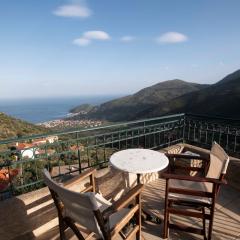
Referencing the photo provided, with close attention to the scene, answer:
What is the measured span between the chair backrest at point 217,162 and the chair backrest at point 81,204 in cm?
146

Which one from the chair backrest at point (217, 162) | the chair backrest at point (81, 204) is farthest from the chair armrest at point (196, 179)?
the chair backrest at point (81, 204)

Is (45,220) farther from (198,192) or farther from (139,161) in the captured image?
(198,192)

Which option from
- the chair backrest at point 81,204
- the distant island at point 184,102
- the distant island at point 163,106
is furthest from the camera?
the distant island at point 184,102

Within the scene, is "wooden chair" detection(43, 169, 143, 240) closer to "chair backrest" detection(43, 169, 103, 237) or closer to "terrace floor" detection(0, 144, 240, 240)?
"chair backrest" detection(43, 169, 103, 237)

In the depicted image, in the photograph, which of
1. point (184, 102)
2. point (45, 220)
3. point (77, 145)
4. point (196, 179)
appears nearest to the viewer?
point (196, 179)

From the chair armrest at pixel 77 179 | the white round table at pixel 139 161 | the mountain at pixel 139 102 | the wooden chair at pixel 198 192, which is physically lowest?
the mountain at pixel 139 102

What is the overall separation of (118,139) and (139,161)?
166 centimetres

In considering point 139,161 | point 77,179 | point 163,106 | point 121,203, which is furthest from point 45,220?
point 163,106

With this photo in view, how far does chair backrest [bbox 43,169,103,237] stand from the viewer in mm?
1752

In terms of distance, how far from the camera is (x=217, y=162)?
116 inches

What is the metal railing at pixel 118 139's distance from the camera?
3.84 meters

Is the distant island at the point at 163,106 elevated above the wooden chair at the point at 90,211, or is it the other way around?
the wooden chair at the point at 90,211

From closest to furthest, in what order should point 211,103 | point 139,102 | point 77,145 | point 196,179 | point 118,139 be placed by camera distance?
point 196,179 → point 77,145 → point 118,139 → point 211,103 → point 139,102

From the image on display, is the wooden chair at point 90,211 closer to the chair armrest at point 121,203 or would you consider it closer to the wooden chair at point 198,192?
the chair armrest at point 121,203
